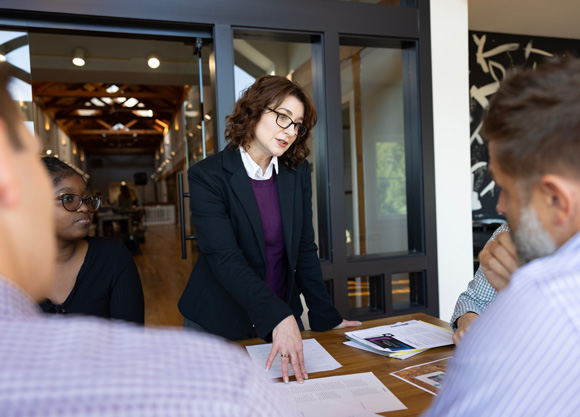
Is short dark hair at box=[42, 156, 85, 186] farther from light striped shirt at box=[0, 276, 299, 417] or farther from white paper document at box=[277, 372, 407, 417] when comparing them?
light striped shirt at box=[0, 276, 299, 417]

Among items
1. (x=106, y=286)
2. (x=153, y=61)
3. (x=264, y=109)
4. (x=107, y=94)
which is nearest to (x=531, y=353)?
(x=264, y=109)

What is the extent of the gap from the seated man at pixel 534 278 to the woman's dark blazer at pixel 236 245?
983 mm

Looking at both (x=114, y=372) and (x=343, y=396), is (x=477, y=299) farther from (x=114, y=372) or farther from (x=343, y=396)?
(x=114, y=372)

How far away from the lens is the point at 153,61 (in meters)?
6.28

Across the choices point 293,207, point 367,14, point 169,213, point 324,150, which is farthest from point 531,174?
point 169,213

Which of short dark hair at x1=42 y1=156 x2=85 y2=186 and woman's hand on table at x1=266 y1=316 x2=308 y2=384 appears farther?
short dark hair at x1=42 y1=156 x2=85 y2=186

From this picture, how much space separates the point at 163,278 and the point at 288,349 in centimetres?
596

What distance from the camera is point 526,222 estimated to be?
664 mm

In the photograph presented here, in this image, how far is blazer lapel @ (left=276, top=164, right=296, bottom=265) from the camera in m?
1.78

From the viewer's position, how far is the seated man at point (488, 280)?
94 cm

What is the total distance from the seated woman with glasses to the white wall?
2233mm

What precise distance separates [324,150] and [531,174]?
7.85 feet

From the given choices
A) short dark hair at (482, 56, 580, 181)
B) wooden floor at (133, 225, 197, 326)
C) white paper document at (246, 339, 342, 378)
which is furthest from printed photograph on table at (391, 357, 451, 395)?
wooden floor at (133, 225, 197, 326)

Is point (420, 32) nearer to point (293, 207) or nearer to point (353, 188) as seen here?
point (353, 188)
